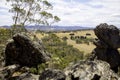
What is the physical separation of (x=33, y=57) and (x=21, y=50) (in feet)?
4.77

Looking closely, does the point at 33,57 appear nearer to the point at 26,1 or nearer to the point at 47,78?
the point at 47,78

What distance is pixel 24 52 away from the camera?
28141mm

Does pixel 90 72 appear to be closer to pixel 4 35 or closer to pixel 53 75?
pixel 53 75

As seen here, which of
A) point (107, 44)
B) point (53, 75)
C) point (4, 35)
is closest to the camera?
point (53, 75)

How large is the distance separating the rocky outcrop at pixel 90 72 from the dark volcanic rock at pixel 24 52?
28.2 feet

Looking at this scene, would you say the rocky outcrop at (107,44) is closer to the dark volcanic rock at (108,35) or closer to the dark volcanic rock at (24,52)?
the dark volcanic rock at (108,35)

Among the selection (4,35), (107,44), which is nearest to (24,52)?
(4,35)

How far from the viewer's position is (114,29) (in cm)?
4259

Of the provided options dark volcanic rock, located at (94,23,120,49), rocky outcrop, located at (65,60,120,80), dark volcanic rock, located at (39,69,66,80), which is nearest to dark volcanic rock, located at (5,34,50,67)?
rocky outcrop, located at (65,60,120,80)

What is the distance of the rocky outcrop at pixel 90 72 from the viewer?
58.7ft

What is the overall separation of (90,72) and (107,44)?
24388 millimetres

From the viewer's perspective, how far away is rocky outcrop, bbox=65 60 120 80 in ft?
58.7

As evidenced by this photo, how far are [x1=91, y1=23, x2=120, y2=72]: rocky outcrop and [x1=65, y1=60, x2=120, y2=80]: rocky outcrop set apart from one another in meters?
21.9

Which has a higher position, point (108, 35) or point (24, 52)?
point (108, 35)
